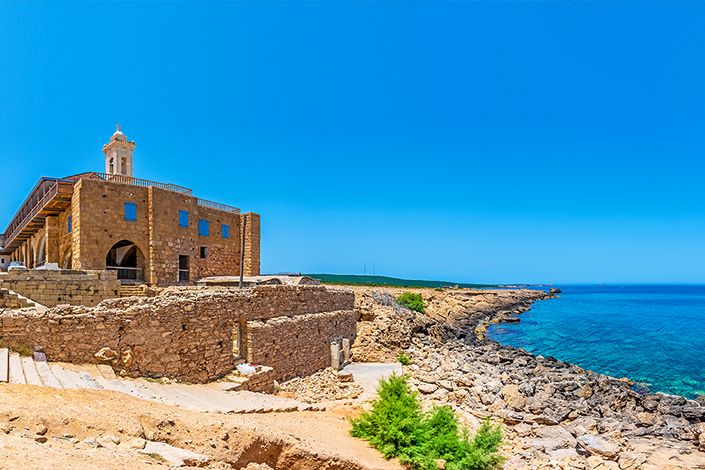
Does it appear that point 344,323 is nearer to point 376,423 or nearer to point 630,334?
point 376,423

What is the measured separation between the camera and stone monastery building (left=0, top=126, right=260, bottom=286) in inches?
804

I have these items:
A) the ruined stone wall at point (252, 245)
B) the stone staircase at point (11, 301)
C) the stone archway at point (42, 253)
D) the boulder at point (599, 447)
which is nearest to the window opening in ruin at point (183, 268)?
the ruined stone wall at point (252, 245)

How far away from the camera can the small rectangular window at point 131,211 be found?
21650 millimetres

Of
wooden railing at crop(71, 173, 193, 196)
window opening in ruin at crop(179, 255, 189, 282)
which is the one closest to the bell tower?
wooden railing at crop(71, 173, 193, 196)

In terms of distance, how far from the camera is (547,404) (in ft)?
44.7

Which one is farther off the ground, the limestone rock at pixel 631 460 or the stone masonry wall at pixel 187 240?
the stone masonry wall at pixel 187 240

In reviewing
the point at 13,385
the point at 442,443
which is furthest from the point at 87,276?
the point at 442,443

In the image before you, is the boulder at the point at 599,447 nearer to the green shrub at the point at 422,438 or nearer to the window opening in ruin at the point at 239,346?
the green shrub at the point at 422,438

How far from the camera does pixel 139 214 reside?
22.2m

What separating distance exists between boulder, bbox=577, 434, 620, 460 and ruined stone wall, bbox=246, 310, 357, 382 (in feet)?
30.8

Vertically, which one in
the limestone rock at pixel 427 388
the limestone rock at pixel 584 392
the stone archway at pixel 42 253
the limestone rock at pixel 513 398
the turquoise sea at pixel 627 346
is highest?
the stone archway at pixel 42 253

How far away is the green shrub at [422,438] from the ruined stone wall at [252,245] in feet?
66.8

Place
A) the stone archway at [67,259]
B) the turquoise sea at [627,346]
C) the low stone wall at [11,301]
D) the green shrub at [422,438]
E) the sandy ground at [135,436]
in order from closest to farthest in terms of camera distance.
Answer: the sandy ground at [135,436]
the green shrub at [422,438]
the low stone wall at [11,301]
the turquoise sea at [627,346]
the stone archway at [67,259]

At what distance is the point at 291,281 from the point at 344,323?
21.2 feet
